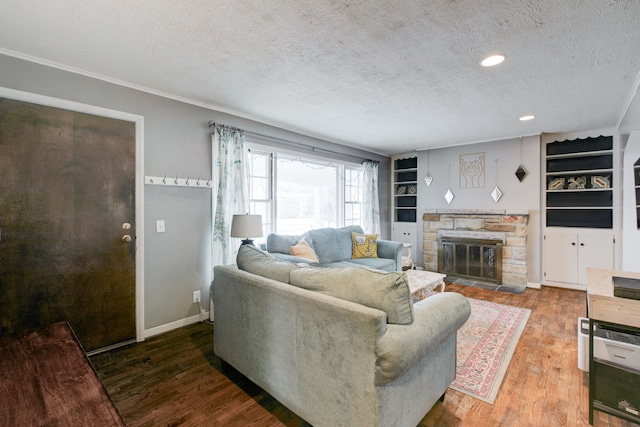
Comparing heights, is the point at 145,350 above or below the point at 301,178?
below

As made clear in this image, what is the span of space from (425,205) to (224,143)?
4.01 meters

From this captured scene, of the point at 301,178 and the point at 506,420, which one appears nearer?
the point at 506,420

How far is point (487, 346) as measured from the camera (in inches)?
106

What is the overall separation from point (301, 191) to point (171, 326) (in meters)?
2.50

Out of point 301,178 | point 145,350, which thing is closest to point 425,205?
point 301,178

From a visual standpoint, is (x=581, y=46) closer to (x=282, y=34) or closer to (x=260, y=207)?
(x=282, y=34)

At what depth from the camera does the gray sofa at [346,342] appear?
131 centimetres

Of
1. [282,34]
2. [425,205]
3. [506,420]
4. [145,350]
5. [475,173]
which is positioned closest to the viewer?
[506,420]

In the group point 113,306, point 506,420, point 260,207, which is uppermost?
point 260,207

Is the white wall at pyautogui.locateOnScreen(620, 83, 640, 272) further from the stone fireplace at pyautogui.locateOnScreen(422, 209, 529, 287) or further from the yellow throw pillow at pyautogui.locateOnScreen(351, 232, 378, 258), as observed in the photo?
the yellow throw pillow at pyautogui.locateOnScreen(351, 232, 378, 258)

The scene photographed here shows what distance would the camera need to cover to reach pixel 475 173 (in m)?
5.16

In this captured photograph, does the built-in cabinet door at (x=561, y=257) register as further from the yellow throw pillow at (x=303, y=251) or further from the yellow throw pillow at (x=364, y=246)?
the yellow throw pillow at (x=303, y=251)

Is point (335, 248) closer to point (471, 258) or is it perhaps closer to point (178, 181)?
point (178, 181)

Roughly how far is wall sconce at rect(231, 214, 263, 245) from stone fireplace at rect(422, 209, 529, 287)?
3.60 metres
